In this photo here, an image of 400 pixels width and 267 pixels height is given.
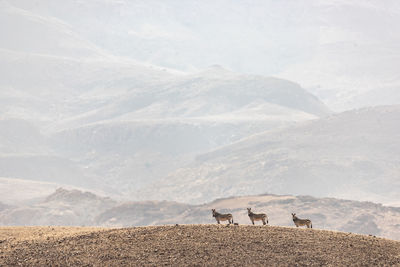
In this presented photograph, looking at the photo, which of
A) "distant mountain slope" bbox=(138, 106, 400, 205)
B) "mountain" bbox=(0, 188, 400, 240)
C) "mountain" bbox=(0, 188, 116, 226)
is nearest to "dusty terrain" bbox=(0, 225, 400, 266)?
"mountain" bbox=(0, 188, 400, 240)

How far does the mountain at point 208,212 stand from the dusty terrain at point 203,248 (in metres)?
60.4

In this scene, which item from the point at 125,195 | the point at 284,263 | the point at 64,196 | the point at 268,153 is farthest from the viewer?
the point at 125,195

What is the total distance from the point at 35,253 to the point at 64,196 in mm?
100702

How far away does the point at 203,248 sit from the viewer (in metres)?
19.3

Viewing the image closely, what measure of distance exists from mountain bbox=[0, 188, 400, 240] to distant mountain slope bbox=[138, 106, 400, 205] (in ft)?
126

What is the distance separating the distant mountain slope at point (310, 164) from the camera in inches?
5748

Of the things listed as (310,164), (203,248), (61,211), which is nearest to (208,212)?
(61,211)

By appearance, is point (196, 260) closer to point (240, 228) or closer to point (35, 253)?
point (240, 228)

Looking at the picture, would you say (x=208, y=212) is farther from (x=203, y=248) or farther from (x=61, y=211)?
(x=203, y=248)

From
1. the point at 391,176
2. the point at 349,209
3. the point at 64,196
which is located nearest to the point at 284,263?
the point at 349,209

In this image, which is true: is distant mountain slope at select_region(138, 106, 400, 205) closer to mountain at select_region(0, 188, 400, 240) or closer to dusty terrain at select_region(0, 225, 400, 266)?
mountain at select_region(0, 188, 400, 240)

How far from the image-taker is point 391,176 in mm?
148125

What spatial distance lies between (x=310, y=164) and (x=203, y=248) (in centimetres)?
13518

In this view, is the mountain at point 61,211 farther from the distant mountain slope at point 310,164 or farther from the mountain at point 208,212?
the distant mountain slope at point 310,164
